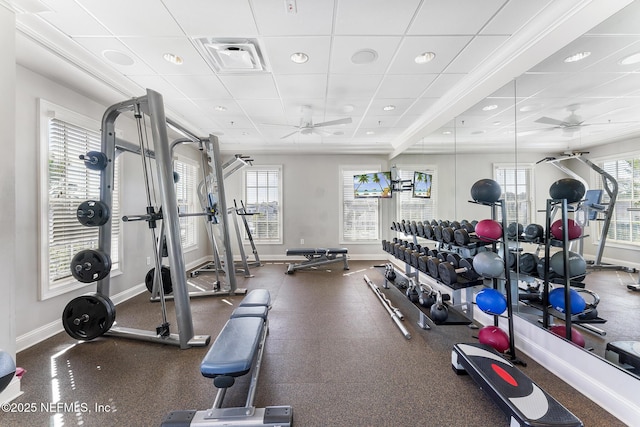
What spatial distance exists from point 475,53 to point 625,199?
1769 millimetres

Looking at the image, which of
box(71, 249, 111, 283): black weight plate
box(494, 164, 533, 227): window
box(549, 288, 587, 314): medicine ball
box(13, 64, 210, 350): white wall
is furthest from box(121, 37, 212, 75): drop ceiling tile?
box(549, 288, 587, 314): medicine ball

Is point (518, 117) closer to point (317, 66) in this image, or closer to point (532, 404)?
point (317, 66)

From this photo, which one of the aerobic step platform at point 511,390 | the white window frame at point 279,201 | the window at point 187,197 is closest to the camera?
the aerobic step platform at point 511,390

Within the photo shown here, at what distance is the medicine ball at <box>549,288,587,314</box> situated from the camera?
194 centimetres

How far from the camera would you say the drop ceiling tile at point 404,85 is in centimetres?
291

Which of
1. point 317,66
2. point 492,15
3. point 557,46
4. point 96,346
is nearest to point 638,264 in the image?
point 557,46

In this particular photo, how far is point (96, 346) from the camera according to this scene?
2.37 m

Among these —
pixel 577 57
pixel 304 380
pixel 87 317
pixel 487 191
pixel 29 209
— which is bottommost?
pixel 304 380

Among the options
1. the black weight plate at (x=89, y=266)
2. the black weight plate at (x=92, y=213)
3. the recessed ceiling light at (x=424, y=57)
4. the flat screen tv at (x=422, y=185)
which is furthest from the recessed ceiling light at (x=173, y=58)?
the flat screen tv at (x=422, y=185)

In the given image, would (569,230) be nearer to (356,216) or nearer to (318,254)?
(318,254)

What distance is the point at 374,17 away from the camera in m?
2.01

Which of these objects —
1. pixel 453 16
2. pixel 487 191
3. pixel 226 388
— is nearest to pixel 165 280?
pixel 226 388

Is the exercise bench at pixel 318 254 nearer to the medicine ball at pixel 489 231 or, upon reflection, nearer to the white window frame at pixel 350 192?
the white window frame at pixel 350 192

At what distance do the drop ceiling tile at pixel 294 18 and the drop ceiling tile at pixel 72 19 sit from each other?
1.37m
